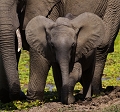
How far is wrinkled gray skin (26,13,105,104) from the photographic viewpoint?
31.5 feet

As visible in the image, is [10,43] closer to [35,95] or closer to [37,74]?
[37,74]

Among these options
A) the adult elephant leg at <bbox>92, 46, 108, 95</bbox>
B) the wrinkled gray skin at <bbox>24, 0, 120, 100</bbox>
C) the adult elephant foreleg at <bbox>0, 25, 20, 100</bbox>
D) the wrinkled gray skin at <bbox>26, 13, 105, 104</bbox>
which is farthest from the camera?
the adult elephant leg at <bbox>92, 46, 108, 95</bbox>

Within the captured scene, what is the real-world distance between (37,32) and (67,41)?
24.5 inches

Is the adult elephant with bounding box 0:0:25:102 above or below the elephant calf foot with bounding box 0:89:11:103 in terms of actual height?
above

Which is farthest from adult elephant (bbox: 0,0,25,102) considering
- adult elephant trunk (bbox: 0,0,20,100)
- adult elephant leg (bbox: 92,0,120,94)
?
adult elephant leg (bbox: 92,0,120,94)

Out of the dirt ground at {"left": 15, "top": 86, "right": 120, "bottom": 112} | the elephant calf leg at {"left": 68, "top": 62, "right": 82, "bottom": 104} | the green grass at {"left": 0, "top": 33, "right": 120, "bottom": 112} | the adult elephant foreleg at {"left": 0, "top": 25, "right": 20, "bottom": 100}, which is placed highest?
the adult elephant foreleg at {"left": 0, "top": 25, "right": 20, "bottom": 100}

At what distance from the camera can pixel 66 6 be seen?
10578mm

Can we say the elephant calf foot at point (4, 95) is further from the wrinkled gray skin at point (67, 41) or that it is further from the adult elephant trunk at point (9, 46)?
the adult elephant trunk at point (9, 46)

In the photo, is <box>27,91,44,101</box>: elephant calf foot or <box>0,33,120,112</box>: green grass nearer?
<box>0,33,120,112</box>: green grass

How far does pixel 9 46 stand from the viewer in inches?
372

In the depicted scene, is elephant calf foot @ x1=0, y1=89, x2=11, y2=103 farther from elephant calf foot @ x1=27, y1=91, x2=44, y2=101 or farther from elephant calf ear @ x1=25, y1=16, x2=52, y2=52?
elephant calf ear @ x1=25, y1=16, x2=52, y2=52

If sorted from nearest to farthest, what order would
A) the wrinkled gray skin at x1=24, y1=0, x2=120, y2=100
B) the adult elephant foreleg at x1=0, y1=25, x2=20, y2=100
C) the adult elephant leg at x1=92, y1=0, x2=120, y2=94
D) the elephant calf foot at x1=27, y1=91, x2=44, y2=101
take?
the adult elephant foreleg at x1=0, y1=25, x2=20, y2=100 → the wrinkled gray skin at x1=24, y1=0, x2=120, y2=100 → the elephant calf foot at x1=27, y1=91, x2=44, y2=101 → the adult elephant leg at x1=92, y1=0, x2=120, y2=94

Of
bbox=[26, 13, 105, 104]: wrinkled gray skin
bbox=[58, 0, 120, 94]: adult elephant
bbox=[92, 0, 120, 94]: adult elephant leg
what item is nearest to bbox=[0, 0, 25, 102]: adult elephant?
bbox=[26, 13, 105, 104]: wrinkled gray skin

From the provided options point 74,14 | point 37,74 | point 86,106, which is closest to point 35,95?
point 37,74
